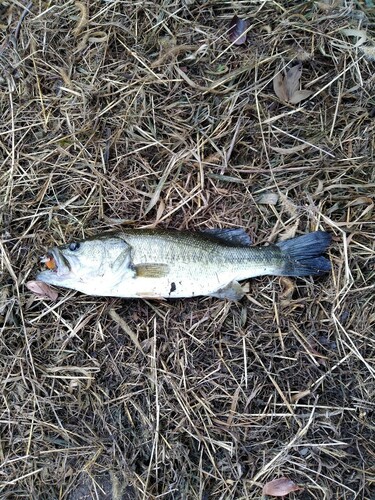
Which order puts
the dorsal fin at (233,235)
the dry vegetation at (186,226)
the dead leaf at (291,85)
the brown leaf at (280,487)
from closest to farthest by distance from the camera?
1. the brown leaf at (280,487)
2. the dry vegetation at (186,226)
3. the dorsal fin at (233,235)
4. the dead leaf at (291,85)

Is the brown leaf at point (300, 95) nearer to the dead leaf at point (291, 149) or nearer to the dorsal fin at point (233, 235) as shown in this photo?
the dead leaf at point (291, 149)

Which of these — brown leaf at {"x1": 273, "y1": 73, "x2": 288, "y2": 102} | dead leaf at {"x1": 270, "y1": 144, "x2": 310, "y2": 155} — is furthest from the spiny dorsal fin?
brown leaf at {"x1": 273, "y1": 73, "x2": 288, "y2": 102}

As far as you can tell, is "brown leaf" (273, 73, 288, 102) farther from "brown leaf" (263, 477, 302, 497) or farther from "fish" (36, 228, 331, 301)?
"brown leaf" (263, 477, 302, 497)

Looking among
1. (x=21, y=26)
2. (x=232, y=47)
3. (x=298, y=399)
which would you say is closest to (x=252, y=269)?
(x=298, y=399)

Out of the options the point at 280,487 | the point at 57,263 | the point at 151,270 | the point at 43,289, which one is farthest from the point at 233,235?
the point at 280,487

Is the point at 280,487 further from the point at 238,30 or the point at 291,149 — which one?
the point at 238,30

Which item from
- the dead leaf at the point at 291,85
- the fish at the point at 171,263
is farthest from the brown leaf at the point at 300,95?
the fish at the point at 171,263
